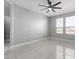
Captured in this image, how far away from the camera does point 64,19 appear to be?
6.44 meters

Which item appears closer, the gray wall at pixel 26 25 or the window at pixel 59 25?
the gray wall at pixel 26 25

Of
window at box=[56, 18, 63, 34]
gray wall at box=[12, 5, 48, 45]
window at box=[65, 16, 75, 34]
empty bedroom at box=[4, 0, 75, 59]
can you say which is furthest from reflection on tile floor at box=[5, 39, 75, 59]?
window at box=[56, 18, 63, 34]

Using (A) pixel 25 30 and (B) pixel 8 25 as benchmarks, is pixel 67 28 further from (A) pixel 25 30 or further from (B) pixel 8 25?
(B) pixel 8 25

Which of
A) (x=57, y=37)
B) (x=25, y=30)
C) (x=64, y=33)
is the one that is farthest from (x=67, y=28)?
(x=25, y=30)

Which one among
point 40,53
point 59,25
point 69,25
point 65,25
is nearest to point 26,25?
point 40,53

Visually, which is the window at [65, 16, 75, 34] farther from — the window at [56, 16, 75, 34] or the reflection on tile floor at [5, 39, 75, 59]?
the reflection on tile floor at [5, 39, 75, 59]

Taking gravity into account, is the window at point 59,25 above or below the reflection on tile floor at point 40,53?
above

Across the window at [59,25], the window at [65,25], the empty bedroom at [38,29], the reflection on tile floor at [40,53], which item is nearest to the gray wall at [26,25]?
the empty bedroom at [38,29]

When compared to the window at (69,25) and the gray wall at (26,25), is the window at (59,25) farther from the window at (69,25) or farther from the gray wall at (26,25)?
the gray wall at (26,25)

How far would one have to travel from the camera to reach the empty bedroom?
9.82 ft

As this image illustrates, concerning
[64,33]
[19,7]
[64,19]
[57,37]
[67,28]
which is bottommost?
[57,37]

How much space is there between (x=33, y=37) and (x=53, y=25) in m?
3.29

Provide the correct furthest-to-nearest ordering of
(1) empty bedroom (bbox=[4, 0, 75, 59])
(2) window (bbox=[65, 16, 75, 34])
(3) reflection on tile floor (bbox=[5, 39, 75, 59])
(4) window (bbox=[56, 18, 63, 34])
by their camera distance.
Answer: (4) window (bbox=[56, 18, 63, 34])
(2) window (bbox=[65, 16, 75, 34])
(1) empty bedroom (bbox=[4, 0, 75, 59])
(3) reflection on tile floor (bbox=[5, 39, 75, 59])

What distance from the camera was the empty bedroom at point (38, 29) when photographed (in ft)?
9.82
